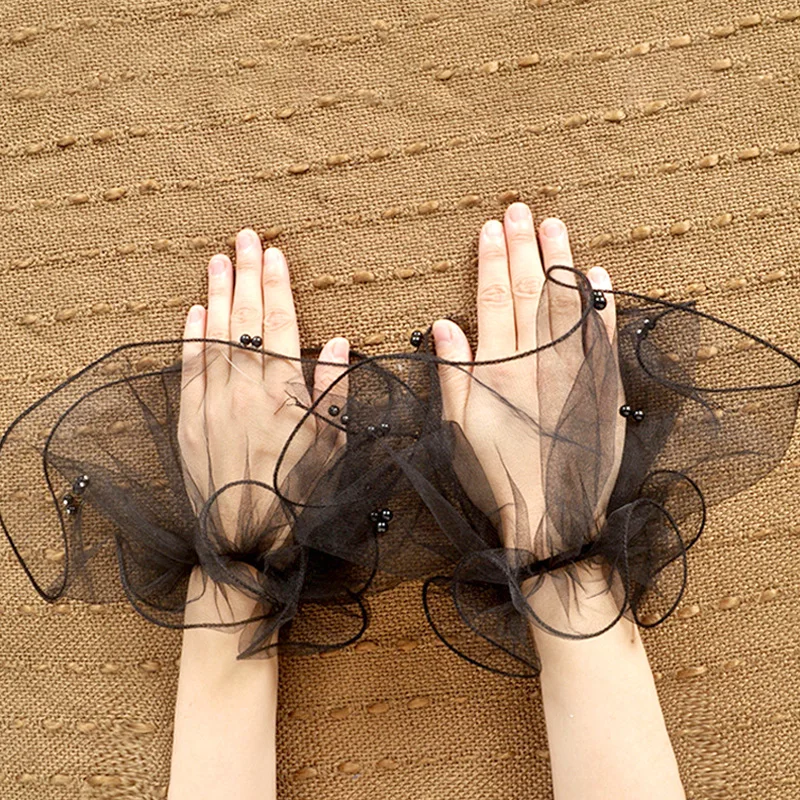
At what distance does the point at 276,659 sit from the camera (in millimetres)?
889

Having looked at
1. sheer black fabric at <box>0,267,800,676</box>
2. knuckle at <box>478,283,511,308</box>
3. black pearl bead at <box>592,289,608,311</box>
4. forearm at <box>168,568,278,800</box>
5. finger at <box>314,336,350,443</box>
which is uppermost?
black pearl bead at <box>592,289,608,311</box>

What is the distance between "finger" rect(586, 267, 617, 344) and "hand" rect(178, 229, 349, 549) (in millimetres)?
256

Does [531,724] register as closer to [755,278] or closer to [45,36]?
[755,278]

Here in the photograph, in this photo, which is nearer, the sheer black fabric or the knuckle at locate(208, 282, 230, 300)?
the sheer black fabric

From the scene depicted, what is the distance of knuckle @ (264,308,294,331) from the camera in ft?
2.95

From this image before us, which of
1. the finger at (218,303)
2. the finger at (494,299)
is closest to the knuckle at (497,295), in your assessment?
the finger at (494,299)

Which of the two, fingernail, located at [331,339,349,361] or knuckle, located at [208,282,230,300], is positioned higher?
knuckle, located at [208,282,230,300]

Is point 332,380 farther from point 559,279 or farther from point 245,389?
point 559,279

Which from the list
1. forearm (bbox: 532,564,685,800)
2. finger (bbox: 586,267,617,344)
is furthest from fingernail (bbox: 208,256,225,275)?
forearm (bbox: 532,564,685,800)

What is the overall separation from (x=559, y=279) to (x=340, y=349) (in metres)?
0.23

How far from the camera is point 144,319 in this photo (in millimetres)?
926

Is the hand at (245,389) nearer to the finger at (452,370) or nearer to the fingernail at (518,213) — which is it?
the finger at (452,370)

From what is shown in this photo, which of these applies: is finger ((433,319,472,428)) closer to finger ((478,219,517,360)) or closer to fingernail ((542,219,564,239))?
finger ((478,219,517,360))

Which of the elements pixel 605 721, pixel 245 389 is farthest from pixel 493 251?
pixel 605 721
